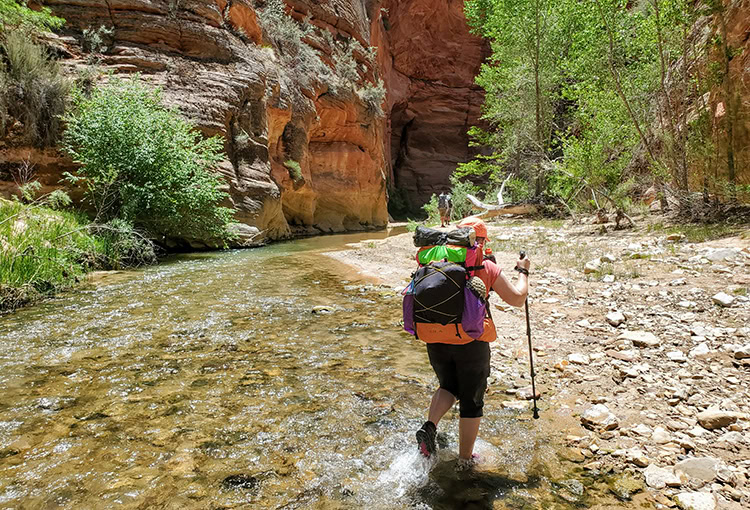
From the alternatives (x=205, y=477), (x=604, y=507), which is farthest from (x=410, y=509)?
(x=205, y=477)

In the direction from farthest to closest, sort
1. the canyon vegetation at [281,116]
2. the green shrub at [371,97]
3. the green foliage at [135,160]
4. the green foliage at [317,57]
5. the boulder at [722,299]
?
the green shrub at [371,97] < the green foliage at [317,57] < the green foliage at [135,160] < the canyon vegetation at [281,116] < the boulder at [722,299]

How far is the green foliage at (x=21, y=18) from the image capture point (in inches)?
428

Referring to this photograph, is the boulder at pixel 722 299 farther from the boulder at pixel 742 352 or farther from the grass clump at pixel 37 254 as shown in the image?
the grass clump at pixel 37 254

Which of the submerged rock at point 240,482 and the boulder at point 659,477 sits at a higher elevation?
the submerged rock at point 240,482

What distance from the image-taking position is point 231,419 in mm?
3242

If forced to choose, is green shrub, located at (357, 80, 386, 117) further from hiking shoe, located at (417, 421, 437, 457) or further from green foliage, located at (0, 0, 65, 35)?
hiking shoe, located at (417, 421, 437, 457)

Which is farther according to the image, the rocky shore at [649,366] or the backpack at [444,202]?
the backpack at [444,202]

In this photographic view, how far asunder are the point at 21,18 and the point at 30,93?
2749 mm

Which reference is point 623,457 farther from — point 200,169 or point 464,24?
point 464,24

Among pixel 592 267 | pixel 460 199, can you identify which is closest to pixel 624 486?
pixel 592 267

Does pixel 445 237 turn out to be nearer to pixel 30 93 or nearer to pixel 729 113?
pixel 729 113

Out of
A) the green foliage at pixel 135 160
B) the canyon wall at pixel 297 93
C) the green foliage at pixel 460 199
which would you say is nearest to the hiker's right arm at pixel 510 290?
the green foliage at pixel 135 160

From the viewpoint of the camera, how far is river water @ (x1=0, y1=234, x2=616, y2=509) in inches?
96.1

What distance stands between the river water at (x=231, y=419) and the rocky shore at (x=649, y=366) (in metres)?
0.51
